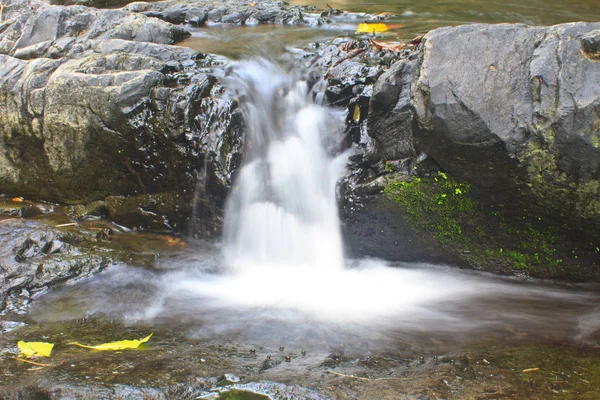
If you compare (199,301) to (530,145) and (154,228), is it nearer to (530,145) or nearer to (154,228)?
(154,228)

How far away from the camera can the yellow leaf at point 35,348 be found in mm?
3273

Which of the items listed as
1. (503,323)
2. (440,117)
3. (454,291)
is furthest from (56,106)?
(503,323)

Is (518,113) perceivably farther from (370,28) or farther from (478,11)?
(478,11)

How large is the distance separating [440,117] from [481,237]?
3.89 feet

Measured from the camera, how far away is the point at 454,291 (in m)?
4.44

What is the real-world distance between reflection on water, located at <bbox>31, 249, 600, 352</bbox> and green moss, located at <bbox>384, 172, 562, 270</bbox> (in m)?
0.21

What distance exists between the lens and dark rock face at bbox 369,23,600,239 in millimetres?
3719

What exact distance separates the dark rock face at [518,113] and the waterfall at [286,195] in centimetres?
117

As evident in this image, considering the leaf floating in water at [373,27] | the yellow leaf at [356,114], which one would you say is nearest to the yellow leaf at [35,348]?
the yellow leaf at [356,114]

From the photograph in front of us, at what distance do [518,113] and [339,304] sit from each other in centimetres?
211


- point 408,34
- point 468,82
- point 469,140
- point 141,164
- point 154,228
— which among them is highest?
point 408,34

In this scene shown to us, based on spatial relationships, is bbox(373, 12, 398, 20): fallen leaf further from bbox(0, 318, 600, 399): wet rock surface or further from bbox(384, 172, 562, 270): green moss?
bbox(0, 318, 600, 399): wet rock surface

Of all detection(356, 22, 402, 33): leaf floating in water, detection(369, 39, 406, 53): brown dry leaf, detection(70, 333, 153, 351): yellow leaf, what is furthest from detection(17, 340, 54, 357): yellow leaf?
detection(356, 22, 402, 33): leaf floating in water

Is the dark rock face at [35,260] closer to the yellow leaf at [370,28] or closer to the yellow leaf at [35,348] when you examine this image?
the yellow leaf at [35,348]
